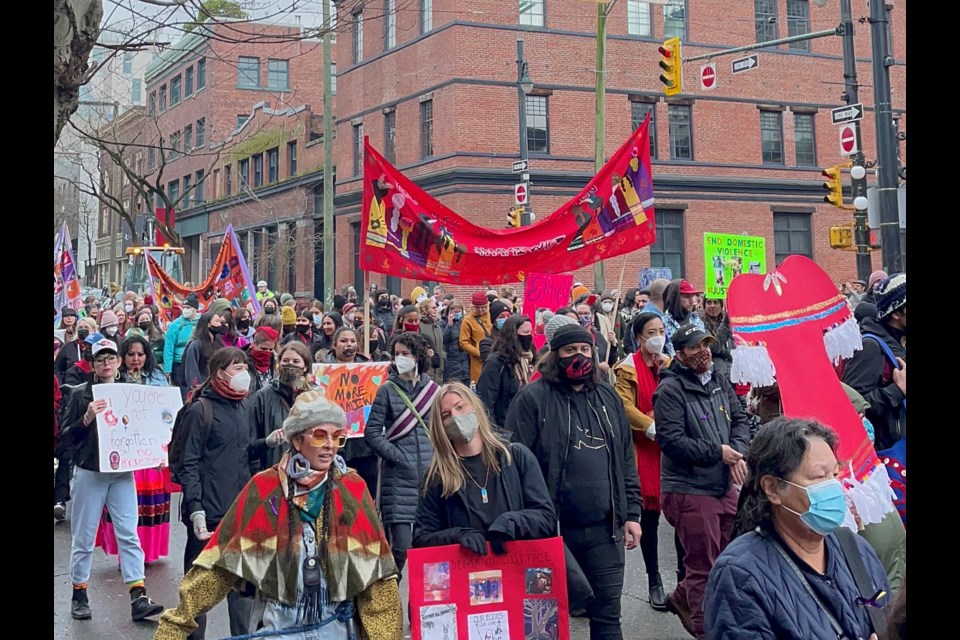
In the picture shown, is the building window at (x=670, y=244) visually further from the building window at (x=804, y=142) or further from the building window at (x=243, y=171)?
the building window at (x=243, y=171)

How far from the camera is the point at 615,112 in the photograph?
106ft

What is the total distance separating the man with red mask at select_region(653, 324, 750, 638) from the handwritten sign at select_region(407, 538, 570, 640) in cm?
131

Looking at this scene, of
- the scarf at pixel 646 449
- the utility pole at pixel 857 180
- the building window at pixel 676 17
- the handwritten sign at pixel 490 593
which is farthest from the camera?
the building window at pixel 676 17

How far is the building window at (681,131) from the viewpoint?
1315 inches

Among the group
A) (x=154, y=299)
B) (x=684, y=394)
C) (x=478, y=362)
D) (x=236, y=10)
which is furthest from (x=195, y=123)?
(x=684, y=394)

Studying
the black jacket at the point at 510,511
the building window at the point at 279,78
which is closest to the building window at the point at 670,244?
the building window at the point at 279,78

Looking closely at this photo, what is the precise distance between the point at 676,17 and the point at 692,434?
3017cm

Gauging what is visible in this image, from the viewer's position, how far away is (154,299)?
1752cm

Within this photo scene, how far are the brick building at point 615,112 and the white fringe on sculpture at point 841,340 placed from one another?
25.2m

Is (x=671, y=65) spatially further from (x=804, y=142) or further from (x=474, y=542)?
(x=804, y=142)

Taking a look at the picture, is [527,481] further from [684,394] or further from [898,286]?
[898,286]

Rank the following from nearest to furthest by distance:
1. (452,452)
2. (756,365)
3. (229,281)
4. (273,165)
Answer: (452,452), (756,365), (229,281), (273,165)

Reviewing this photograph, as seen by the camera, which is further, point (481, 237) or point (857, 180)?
point (857, 180)

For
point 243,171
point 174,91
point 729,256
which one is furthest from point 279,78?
point 729,256
